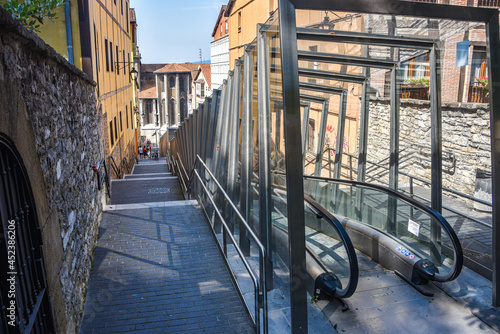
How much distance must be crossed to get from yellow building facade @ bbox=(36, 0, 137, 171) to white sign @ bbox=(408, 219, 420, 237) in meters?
5.45

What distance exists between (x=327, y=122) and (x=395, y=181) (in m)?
2.19

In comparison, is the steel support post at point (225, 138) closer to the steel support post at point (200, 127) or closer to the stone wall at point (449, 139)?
the steel support post at point (200, 127)

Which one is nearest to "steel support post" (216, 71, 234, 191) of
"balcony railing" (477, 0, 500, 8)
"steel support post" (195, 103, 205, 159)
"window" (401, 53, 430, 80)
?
"steel support post" (195, 103, 205, 159)

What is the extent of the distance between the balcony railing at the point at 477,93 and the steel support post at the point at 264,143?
5446mm

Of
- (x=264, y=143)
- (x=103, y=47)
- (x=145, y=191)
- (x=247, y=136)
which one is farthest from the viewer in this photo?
(x=103, y=47)

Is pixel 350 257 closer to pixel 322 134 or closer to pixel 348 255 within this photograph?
pixel 348 255

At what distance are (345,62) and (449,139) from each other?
528 cm

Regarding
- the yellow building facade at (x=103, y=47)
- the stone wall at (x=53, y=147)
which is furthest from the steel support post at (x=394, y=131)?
the yellow building facade at (x=103, y=47)

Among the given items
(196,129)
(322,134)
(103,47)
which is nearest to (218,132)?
(322,134)

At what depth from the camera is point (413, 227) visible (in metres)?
5.68

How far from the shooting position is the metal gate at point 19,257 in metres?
2.32

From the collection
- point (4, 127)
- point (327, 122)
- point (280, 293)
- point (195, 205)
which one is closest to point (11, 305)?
point (4, 127)

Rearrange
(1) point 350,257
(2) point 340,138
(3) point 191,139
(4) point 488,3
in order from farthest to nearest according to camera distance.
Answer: (4) point 488,3 < (3) point 191,139 < (2) point 340,138 < (1) point 350,257

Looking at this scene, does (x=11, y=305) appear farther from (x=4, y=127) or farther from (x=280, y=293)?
(x=280, y=293)
